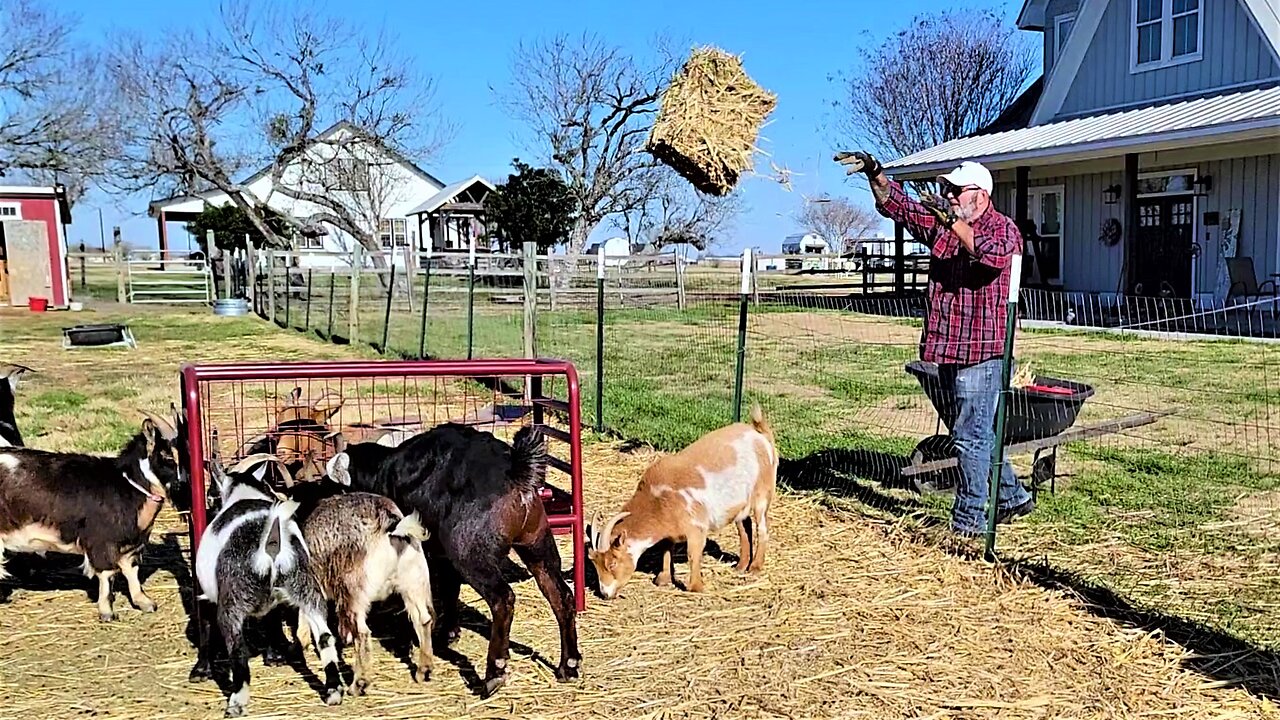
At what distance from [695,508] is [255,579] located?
218 cm

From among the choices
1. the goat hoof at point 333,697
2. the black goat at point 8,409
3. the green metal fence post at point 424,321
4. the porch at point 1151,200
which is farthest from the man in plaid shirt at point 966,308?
the porch at point 1151,200

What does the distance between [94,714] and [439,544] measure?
1.44 m

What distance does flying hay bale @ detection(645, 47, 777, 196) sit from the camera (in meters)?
9.39

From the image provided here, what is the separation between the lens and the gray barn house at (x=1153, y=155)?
1639cm

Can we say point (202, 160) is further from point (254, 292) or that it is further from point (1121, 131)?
point (1121, 131)

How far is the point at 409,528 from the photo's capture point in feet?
13.2

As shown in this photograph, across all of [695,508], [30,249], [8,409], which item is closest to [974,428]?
[695,508]

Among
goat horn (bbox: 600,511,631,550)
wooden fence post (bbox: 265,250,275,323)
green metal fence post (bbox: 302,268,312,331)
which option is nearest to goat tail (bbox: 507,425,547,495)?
goat horn (bbox: 600,511,631,550)

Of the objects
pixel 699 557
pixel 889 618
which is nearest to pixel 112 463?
pixel 699 557

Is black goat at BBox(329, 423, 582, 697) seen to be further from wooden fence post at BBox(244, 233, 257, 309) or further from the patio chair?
wooden fence post at BBox(244, 233, 257, 309)

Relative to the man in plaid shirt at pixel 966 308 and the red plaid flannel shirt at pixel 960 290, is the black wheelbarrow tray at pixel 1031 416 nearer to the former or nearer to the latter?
the man in plaid shirt at pixel 966 308

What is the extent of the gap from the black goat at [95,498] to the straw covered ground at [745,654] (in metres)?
0.38

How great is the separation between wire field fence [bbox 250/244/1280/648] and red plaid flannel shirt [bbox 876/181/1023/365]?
0.34 metres

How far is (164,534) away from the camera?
6.41 meters
